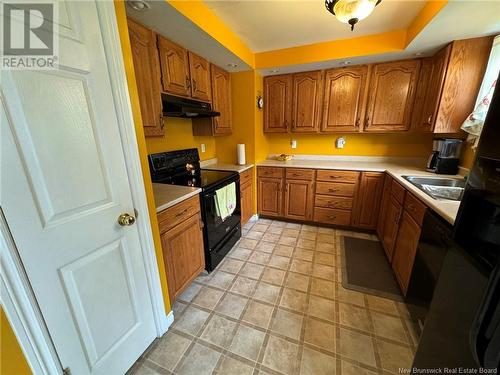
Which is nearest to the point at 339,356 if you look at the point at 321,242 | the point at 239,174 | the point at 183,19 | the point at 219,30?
the point at 321,242

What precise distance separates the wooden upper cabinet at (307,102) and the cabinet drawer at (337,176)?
675 mm

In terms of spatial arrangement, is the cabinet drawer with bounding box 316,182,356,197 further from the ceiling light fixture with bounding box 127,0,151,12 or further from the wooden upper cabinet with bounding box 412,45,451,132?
the ceiling light fixture with bounding box 127,0,151,12

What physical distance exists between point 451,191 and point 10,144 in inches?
107

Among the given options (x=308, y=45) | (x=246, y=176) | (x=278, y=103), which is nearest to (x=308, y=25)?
(x=308, y=45)

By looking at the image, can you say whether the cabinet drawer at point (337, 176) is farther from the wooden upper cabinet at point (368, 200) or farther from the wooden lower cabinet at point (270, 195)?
the wooden lower cabinet at point (270, 195)

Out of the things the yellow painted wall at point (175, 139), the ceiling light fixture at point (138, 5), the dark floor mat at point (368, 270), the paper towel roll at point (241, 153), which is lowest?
the dark floor mat at point (368, 270)

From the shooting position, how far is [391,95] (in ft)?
8.18

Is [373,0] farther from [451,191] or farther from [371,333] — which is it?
[371,333]

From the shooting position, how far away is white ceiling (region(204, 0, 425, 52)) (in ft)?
5.41

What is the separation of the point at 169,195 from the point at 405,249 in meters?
1.99

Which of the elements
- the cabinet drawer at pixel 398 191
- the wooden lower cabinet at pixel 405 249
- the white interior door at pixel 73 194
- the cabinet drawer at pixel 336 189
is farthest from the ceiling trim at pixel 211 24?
the wooden lower cabinet at pixel 405 249

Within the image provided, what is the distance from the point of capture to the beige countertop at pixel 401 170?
1.20 m

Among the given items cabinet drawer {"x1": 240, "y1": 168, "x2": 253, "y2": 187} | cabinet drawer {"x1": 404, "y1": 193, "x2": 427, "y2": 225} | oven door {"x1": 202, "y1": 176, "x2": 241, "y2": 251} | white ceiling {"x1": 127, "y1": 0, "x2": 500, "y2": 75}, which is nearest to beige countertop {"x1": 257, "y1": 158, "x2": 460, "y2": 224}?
cabinet drawer {"x1": 404, "y1": 193, "x2": 427, "y2": 225}

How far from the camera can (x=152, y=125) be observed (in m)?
1.62
